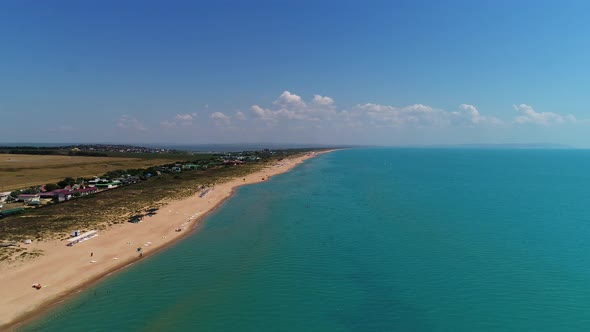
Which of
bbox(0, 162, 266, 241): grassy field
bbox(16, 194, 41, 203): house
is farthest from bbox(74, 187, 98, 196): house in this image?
bbox(16, 194, 41, 203): house

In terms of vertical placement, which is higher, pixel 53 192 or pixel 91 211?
pixel 53 192

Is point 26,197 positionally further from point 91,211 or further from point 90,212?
point 90,212

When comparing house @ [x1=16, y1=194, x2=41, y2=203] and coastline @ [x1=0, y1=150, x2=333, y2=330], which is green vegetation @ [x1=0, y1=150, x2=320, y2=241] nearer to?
coastline @ [x1=0, y1=150, x2=333, y2=330]

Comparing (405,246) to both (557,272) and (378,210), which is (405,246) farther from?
(378,210)

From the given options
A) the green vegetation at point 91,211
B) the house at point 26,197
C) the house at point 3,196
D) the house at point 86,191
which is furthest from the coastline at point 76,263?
the house at point 3,196

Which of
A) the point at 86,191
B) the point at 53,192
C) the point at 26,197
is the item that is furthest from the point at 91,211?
the point at 86,191

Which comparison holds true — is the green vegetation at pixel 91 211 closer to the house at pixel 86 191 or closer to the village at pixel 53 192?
the village at pixel 53 192
